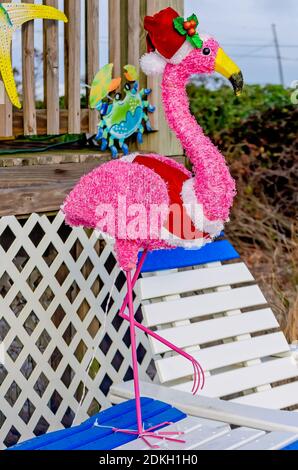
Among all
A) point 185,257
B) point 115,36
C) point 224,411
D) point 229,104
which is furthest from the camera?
point 229,104

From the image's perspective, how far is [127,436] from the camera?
103 inches

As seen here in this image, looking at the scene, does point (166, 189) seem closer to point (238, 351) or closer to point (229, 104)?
point (238, 351)

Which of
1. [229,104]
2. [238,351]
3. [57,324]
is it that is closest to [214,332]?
[238,351]

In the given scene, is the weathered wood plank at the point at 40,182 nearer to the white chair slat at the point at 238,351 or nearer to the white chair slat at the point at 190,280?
the white chair slat at the point at 190,280

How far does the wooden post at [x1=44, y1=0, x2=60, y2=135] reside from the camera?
12.1 feet

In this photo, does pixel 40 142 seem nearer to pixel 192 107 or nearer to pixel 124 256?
pixel 124 256

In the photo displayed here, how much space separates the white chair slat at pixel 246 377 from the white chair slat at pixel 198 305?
26 centimetres

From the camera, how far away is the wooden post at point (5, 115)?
3.52 metres

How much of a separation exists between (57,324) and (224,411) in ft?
4.75

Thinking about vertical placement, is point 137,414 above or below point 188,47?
below

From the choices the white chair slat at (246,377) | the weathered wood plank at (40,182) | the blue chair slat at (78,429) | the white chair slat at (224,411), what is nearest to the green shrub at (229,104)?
the weathered wood plank at (40,182)

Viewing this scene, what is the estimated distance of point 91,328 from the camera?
13.2ft

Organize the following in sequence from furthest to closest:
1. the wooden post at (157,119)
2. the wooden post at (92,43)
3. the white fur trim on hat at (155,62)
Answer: the wooden post at (157,119), the wooden post at (92,43), the white fur trim on hat at (155,62)

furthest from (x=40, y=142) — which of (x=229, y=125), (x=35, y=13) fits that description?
(x=229, y=125)
